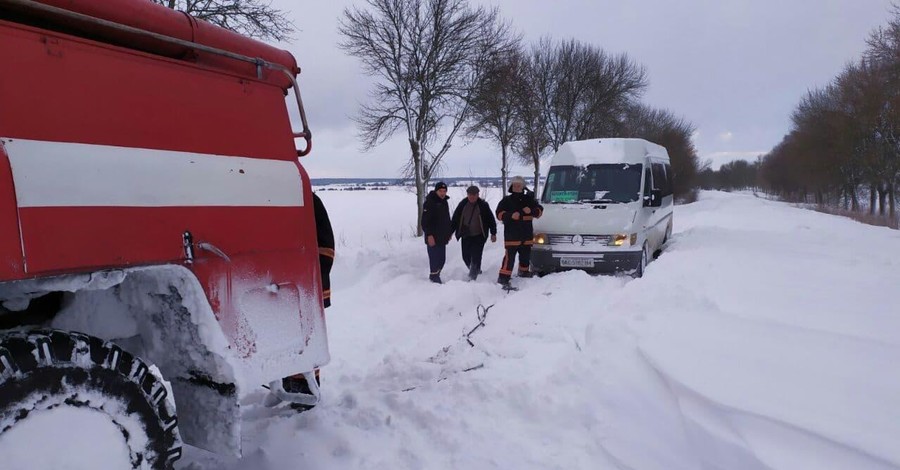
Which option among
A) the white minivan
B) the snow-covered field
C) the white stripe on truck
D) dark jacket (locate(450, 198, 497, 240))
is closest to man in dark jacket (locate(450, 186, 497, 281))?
dark jacket (locate(450, 198, 497, 240))

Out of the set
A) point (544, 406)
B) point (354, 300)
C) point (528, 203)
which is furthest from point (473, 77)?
point (544, 406)

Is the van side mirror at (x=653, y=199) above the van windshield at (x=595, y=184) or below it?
below

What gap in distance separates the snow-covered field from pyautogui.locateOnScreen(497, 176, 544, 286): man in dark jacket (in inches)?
91.8

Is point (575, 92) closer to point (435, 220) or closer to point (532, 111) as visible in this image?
point (532, 111)

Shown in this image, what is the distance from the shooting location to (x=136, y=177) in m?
2.01

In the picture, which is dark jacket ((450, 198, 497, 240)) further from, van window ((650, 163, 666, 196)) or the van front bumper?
van window ((650, 163, 666, 196))

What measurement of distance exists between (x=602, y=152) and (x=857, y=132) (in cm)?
3384

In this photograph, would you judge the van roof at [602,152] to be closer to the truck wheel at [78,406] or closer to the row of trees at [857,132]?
the truck wheel at [78,406]

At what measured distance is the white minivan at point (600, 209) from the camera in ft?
28.2

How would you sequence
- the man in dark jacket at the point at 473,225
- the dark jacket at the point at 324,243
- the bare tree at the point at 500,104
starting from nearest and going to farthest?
1. the dark jacket at the point at 324,243
2. the man in dark jacket at the point at 473,225
3. the bare tree at the point at 500,104

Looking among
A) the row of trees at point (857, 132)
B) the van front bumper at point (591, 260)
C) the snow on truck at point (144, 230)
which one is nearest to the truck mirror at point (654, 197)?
the van front bumper at point (591, 260)

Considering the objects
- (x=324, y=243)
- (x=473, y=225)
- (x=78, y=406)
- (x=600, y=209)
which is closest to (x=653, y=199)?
(x=600, y=209)

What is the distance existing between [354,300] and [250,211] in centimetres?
600

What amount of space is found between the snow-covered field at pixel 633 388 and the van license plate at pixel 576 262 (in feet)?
7.52
